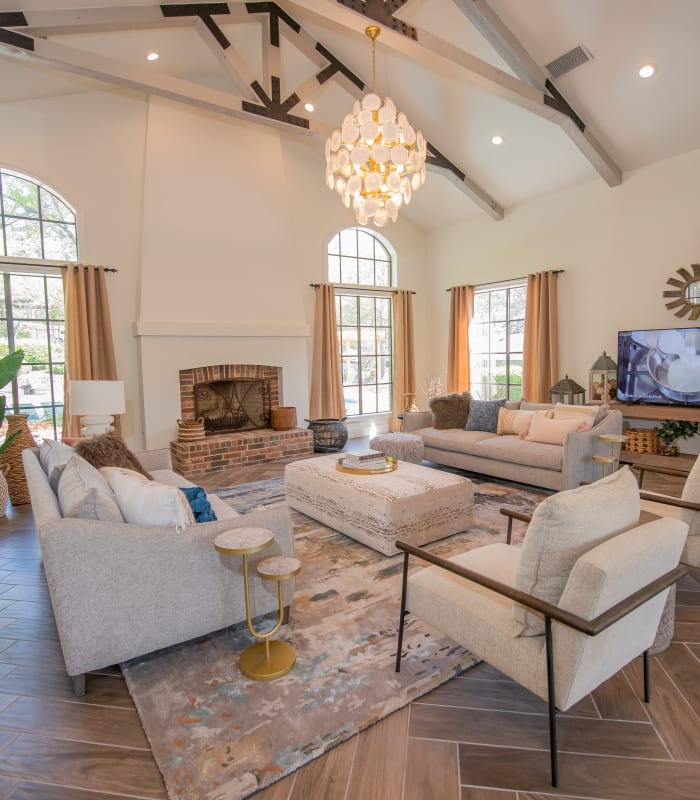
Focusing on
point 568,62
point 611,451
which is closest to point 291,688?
point 611,451

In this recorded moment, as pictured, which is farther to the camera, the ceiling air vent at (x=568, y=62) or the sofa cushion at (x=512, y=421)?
the sofa cushion at (x=512, y=421)

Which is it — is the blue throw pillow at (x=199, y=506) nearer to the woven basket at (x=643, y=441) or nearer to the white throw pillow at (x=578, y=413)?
the white throw pillow at (x=578, y=413)

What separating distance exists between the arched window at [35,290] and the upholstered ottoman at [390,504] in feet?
11.9

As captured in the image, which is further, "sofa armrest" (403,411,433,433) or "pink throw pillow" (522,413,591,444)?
"sofa armrest" (403,411,433,433)

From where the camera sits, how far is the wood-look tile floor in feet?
5.07

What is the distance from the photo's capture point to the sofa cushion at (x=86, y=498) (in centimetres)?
202

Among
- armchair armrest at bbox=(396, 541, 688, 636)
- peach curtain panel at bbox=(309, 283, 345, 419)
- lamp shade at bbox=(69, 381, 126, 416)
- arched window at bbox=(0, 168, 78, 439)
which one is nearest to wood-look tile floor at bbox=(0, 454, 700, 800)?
armchair armrest at bbox=(396, 541, 688, 636)

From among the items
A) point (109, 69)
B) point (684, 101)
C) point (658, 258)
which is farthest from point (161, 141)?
point (658, 258)

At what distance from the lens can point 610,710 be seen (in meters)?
1.87

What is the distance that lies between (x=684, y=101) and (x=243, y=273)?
5.00 meters

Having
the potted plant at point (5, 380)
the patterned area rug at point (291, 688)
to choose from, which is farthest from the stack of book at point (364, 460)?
the potted plant at point (5, 380)

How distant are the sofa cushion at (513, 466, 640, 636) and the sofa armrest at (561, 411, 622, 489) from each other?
2.67 meters

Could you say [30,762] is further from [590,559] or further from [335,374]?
[335,374]

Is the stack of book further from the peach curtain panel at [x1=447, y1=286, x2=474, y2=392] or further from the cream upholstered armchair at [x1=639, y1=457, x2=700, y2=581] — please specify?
the peach curtain panel at [x1=447, y1=286, x2=474, y2=392]
